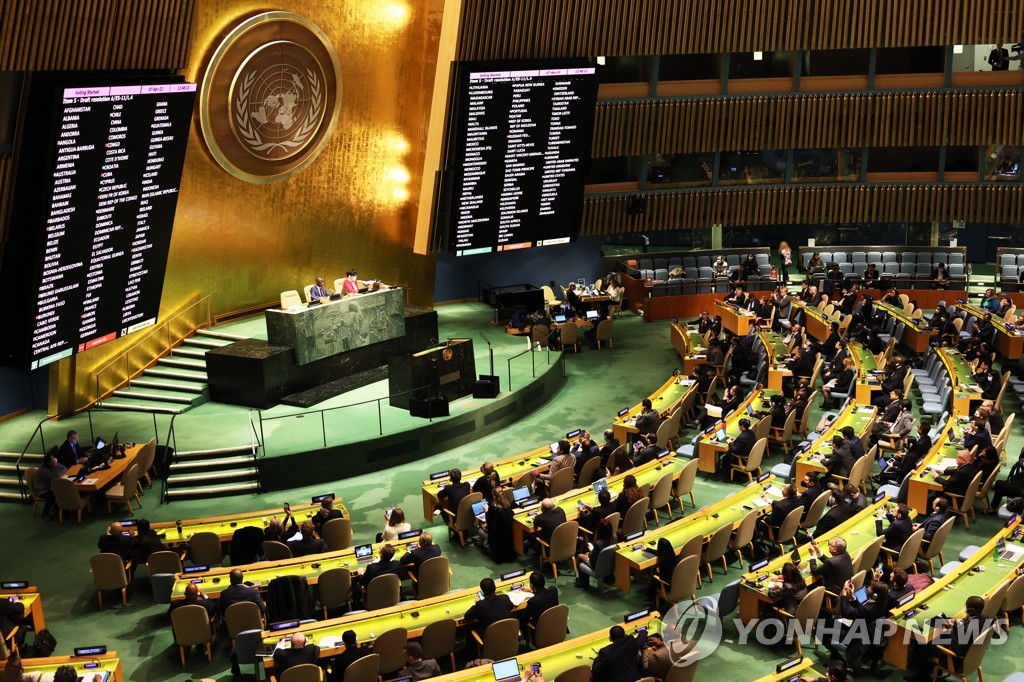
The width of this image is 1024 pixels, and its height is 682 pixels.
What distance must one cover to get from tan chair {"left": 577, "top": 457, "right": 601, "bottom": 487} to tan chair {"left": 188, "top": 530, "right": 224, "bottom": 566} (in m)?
5.04

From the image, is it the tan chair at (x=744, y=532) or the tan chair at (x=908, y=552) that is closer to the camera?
the tan chair at (x=908, y=552)

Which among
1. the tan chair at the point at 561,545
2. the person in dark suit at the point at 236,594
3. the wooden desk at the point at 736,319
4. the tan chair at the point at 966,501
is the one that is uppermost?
the wooden desk at the point at 736,319

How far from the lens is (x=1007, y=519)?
47.4 feet

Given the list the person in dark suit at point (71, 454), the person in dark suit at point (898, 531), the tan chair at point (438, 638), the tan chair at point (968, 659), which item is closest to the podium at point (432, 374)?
the person in dark suit at point (71, 454)

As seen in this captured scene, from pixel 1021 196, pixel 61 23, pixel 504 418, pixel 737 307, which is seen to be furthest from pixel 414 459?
pixel 1021 196

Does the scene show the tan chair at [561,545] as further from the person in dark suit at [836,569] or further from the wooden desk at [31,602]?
the wooden desk at [31,602]

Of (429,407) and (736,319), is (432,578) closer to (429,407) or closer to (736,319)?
(429,407)

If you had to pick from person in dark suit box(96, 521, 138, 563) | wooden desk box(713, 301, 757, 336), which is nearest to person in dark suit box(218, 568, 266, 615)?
person in dark suit box(96, 521, 138, 563)

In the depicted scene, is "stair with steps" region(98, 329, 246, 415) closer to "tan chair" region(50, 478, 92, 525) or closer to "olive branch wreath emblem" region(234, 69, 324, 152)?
"tan chair" region(50, 478, 92, 525)

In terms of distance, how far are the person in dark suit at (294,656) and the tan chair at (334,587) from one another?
6.19 ft

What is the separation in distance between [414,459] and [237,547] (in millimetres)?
Result: 4865

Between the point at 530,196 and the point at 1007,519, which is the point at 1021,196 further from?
the point at 1007,519

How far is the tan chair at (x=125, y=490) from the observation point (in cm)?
1559

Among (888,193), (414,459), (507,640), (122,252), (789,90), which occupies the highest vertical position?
(789,90)
